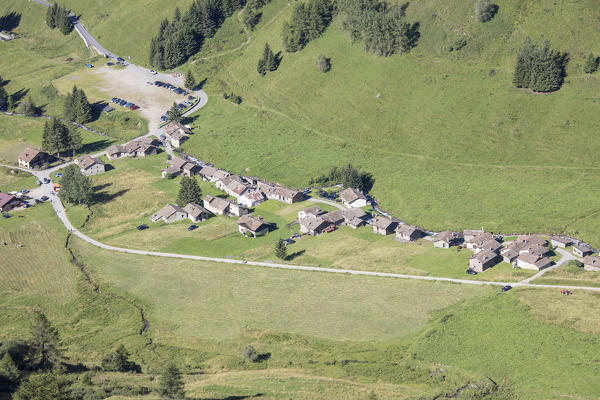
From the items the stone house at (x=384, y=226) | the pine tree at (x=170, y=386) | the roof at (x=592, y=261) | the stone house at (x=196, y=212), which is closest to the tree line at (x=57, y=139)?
the stone house at (x=196, y=212)

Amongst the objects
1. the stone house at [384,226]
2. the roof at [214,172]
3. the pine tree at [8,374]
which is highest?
the stone house at [384,226]

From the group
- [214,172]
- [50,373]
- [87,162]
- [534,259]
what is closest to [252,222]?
[214,172]

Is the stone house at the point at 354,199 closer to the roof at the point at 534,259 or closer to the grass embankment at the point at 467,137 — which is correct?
the grass embankment at the point at 467,137

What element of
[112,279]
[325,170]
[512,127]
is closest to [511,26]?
[512,127]

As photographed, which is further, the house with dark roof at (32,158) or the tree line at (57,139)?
the tree line at (57,139)

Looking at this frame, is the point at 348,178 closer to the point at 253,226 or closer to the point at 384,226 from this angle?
the point at 384,226

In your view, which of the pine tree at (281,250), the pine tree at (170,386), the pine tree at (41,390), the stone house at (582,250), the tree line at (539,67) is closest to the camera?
the pine tree at (41,390)
